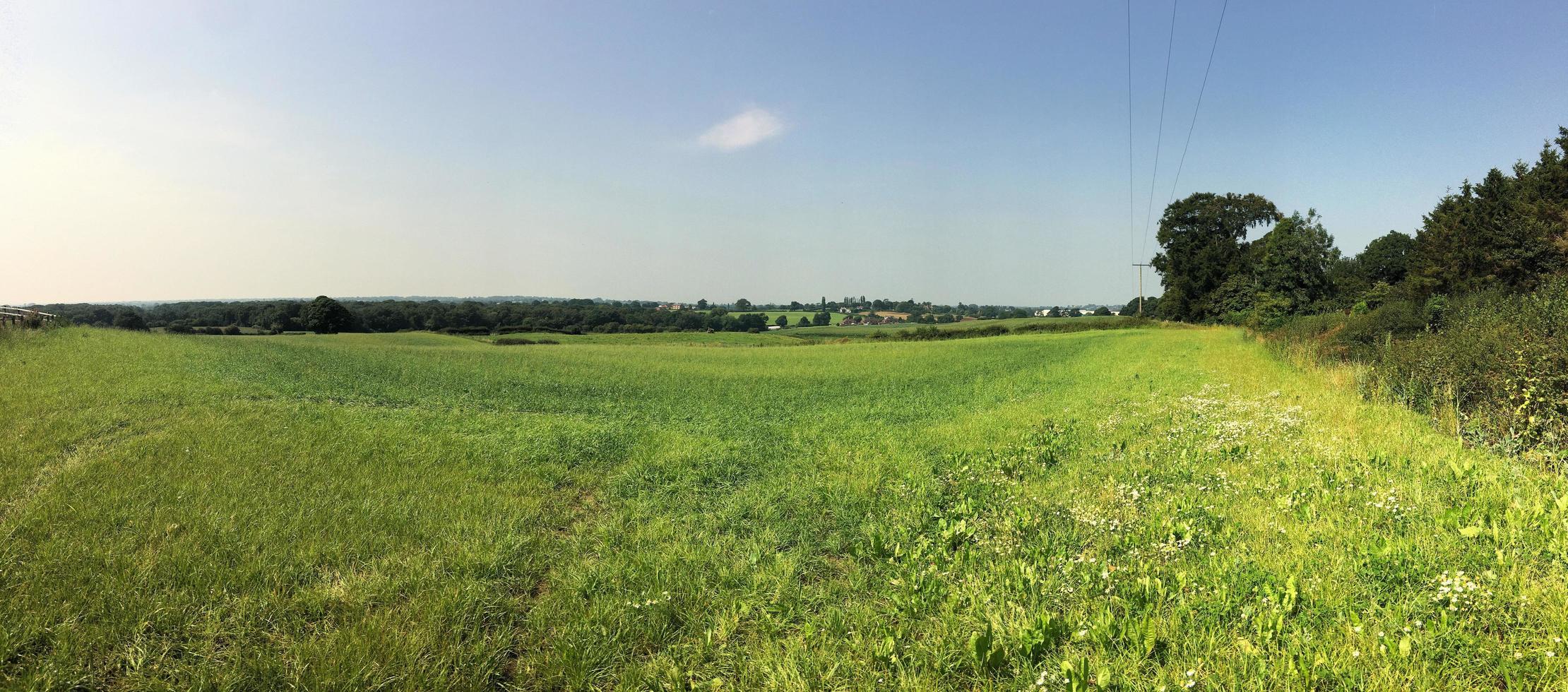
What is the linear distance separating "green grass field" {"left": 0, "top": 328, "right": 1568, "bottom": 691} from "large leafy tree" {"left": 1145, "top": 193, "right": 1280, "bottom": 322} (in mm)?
58658

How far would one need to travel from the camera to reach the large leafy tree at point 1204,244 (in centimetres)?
5709

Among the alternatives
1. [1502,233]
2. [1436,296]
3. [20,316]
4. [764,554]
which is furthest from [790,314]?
[764,554]

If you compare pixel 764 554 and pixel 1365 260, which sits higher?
pixel 1365 260

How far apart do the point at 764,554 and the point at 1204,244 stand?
70.6m

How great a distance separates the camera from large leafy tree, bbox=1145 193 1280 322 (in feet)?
187

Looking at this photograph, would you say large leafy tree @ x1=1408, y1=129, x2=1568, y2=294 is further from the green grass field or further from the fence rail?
the fence rail

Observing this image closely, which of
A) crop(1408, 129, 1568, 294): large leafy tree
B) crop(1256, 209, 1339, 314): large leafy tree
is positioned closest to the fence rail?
crop(1408, 129, 1568, 294): large leafy tree

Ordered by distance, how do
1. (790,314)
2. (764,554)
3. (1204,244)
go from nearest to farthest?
1. (764,554)
2. (1204,244)
3. (790,314)

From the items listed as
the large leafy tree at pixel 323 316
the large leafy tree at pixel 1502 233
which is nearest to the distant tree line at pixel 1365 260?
the large leafy tree at pixel 1502 233

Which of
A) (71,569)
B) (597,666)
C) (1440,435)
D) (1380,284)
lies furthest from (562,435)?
(1380,284)

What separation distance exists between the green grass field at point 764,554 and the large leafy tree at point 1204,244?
58658 millimetres

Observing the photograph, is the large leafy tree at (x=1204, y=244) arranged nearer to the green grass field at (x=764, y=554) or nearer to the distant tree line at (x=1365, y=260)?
the distant tree line at (x=1365, y=260)

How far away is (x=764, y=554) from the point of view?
517 cm

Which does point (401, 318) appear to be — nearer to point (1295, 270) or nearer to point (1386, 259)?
point (1295, 270)
